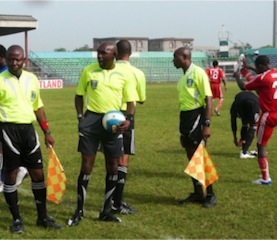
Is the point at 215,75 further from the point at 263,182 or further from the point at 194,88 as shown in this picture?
the point at 194,88

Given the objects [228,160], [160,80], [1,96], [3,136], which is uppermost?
[1,96]

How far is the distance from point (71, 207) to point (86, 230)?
1.04 metres

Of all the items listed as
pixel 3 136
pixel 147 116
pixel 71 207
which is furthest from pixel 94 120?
pixel 147 116

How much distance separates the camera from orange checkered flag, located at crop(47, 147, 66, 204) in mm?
6375

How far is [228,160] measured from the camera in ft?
34.2

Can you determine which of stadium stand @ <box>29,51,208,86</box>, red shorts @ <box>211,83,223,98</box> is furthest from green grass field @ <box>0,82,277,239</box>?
stadium stand @ <box>29,51,208,86</box>

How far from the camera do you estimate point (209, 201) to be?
6.99m

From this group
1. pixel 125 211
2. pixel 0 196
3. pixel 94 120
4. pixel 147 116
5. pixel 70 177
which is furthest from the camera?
pixel 147 116

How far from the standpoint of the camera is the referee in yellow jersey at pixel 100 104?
19.9ft

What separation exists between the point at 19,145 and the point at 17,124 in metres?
0.24

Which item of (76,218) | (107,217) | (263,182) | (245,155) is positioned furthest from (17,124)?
(245,155)

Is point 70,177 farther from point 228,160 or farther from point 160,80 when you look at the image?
point 160,80

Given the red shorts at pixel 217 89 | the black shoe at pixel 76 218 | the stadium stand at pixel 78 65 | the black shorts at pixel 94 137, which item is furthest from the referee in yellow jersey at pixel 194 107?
the stadium stand at pixel 78 65

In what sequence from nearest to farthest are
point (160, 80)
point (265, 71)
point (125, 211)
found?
point (125, 211) → point (265, 71) → point (160, 80)
